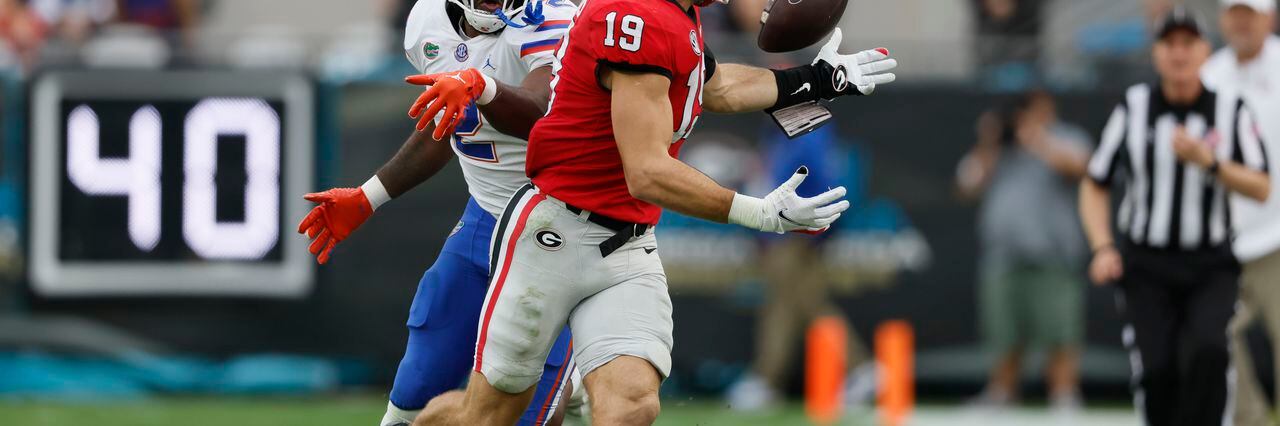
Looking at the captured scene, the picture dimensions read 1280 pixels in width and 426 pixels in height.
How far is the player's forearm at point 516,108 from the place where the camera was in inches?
214

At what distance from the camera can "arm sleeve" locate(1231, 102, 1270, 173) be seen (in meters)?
7.72

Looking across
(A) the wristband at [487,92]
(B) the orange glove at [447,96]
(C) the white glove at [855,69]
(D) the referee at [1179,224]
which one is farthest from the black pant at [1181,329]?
(B) the orange glove at [447,96]

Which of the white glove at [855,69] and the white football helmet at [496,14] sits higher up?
the white football helmet at [496,14]

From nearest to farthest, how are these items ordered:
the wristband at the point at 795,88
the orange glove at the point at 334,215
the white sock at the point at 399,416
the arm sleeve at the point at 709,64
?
1. the arm sleeve at the point at 709,64
2. the wristband at the point at 795,88
3. the white sock at the point at 399,416
4. the orange glove at the point at 334,215

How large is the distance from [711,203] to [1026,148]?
6.27 meters

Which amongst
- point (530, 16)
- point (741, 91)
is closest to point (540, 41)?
point (530, 16)

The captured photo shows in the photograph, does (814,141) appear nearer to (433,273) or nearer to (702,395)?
(702,395)

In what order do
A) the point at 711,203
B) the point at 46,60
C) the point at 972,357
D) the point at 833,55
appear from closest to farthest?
1. the point at 711,203
2. the point at 833,55
3. the point at 46,60
4. the point at 972,357

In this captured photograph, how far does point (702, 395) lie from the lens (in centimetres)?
1098

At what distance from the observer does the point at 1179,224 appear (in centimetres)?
768

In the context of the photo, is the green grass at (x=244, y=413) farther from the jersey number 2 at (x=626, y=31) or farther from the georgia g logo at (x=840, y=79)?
the jersey number 2 at (x=626, y=31)

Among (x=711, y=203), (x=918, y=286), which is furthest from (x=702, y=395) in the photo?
(x=711, y=203)

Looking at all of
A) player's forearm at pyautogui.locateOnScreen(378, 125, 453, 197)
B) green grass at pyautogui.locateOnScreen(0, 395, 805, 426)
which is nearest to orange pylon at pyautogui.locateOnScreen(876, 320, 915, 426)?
green grass at pyautogui.locateOnScreen(0, 395, 805, 426)

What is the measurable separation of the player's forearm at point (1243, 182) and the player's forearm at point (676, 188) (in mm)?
3266
